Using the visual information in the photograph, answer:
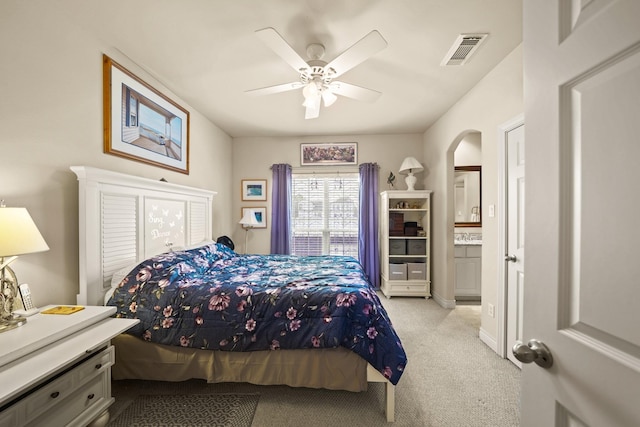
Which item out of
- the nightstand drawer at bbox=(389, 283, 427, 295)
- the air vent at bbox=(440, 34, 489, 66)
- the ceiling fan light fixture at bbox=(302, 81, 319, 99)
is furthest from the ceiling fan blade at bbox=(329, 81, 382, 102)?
the nightstand drawer at bbox=(389, 283, 427, 295)

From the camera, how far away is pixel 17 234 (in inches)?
51.3

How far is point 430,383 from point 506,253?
131 cm

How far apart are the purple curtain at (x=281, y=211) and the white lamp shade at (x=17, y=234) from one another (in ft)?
10.9

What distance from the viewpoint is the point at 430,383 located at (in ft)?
6.88

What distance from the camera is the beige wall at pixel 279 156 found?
464 cm

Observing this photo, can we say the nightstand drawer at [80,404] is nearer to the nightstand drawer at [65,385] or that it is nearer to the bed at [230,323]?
the nightstand drawer at [65,385]

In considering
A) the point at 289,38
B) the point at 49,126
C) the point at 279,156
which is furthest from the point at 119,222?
the point at 279,156

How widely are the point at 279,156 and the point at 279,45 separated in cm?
291

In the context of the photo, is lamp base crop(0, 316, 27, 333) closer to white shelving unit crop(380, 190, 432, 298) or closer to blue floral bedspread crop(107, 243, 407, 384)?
blue floral bedspread crop(107, 243, 407, 384)

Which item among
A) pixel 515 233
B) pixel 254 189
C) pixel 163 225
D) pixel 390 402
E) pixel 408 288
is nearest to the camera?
pixel 390 402

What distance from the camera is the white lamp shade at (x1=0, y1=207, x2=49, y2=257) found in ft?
4.13

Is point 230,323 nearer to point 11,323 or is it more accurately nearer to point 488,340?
point 11,323

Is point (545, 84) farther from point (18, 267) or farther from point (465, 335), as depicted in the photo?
point (465, 335)

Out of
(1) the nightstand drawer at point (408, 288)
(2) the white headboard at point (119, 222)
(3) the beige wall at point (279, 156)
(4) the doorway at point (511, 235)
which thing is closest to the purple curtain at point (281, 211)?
(3) the beige wall at point (279, 156)
